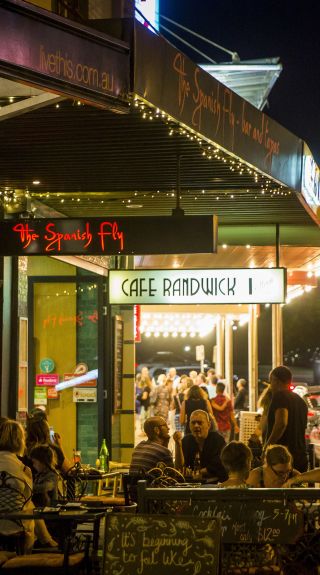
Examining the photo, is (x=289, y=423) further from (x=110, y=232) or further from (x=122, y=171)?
(x=122, y=171)

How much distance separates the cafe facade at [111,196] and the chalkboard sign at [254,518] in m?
2.95

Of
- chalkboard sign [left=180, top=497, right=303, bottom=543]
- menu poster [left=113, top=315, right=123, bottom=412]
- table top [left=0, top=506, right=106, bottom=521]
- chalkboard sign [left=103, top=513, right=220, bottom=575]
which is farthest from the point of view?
menu poster [left=113, top=315, right=123, bottom=412]

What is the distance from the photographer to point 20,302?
12.0 metres

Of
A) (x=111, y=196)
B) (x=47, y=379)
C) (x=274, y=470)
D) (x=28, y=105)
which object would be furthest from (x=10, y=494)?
(x=47, y=379)

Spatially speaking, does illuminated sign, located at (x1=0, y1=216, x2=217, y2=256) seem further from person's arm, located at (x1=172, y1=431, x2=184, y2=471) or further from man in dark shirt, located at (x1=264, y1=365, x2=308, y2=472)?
person's arm, located at (x1=172, y1=431, x2=184, y2=471)

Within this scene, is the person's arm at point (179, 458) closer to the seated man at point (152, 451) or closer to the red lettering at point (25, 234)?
the seated man at point (152, 451)

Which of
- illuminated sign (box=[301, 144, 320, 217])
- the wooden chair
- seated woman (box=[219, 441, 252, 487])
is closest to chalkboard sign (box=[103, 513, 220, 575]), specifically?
the wooden chair

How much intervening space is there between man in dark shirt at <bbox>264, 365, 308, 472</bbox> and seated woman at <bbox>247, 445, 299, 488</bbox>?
2262mm

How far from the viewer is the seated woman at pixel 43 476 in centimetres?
935

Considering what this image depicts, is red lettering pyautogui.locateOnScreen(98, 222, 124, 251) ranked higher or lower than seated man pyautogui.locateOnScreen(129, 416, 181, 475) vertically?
higher

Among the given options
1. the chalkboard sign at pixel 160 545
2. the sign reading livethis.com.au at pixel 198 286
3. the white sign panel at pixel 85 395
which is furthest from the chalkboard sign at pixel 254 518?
the white sign panel at pixel 85 395

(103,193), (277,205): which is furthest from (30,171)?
(277,205)

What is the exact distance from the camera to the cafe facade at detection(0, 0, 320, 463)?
719 cm

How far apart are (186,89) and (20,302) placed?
4.72 meters
